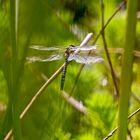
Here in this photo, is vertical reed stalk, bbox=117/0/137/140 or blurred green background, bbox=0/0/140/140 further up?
vertical reed stalk, bbox=117/0/137/140

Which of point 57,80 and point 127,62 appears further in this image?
point 57,80

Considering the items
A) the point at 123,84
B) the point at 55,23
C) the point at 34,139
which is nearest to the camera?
the point at 123,84

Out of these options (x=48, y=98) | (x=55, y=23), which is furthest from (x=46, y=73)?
(x=55, y=23)

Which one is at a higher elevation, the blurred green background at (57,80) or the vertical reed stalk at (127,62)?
the vertical reed stalk at (127,62)

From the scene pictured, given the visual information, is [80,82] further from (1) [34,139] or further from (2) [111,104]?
(1) [34,139]

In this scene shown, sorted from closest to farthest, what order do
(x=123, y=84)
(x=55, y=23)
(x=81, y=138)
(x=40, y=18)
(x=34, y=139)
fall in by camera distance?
(x=123, y=84) < (x=40, y=18) < (x=34, y=139) < (x=81, y=138) < (x=55, y=23)

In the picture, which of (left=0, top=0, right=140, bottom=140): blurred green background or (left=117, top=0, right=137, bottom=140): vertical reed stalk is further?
(left=0, top=0, right=140, bottom=140): blurred green background

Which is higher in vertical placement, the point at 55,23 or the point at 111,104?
the point at 55,23

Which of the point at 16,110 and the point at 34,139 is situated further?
the point at 34,139

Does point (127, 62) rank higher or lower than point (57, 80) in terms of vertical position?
higher

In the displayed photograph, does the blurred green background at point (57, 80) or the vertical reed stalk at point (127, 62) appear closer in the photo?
the vertical reed stalk at point (127, 62)
